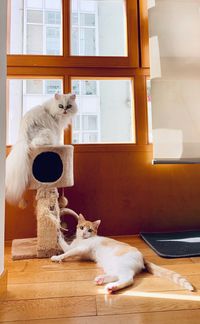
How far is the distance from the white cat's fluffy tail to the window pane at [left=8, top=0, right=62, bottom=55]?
984mm

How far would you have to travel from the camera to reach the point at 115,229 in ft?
6.09

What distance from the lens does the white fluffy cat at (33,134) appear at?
1.40 metres

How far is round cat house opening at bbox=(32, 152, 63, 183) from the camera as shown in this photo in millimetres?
1486

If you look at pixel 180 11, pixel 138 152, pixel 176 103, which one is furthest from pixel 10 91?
pixel 180 11

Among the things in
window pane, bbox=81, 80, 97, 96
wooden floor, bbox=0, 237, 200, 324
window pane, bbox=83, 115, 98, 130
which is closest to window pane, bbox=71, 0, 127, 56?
window pane, bbox=81, 80, 97, 96

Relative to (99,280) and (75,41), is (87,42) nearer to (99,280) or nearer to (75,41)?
(75,41)

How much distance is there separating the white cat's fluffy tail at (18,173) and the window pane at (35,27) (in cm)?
98

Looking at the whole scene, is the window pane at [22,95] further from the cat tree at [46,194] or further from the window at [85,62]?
the cat tree at [46,194]

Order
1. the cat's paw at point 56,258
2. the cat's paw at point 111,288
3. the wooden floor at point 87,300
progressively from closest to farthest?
the wooden floor at point 87,300, the cat's paw at point 111,288, the cat's paw at point 56,258

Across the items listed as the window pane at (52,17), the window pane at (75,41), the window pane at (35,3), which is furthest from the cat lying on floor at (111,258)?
the window pane at (35,3)

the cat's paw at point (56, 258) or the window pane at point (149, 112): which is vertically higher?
the window pane at point (149, 112)

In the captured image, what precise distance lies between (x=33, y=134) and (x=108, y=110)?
0.80 metres

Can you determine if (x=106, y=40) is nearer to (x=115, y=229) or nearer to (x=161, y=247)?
(x=115, y=229)

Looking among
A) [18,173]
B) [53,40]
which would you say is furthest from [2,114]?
[53,40]
